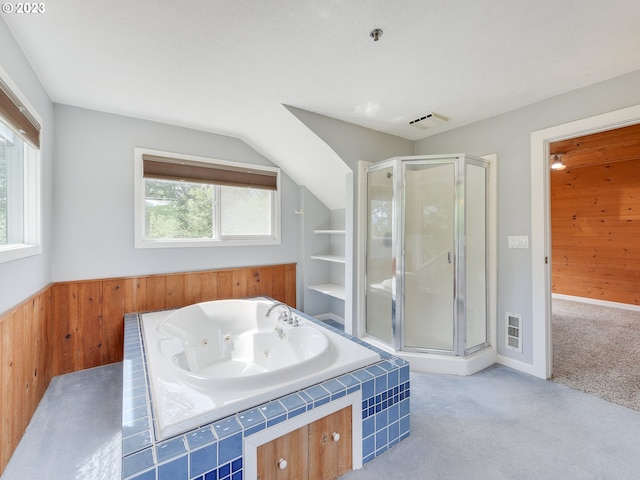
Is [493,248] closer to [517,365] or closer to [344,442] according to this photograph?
A: [517,365]

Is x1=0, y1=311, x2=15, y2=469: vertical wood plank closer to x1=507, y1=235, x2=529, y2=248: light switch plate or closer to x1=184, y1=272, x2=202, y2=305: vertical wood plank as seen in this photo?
x1=184, y1=272, x2=202, y2=305: vertical wood plank

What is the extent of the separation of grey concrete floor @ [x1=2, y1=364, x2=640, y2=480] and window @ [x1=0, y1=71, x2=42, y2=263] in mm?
1041

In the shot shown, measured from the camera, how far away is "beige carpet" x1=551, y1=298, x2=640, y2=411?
2.16 metres

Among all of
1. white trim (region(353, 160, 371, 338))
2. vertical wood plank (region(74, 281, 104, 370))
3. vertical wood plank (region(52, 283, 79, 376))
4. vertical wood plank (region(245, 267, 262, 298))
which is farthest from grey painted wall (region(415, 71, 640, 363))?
vertical wood plank (region(52, 283, 79, 376))

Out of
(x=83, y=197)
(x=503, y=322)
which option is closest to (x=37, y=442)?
(x=83, y=197)

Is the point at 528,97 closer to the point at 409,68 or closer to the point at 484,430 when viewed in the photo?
the point at 409,68

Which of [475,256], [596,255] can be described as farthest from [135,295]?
[596,255]

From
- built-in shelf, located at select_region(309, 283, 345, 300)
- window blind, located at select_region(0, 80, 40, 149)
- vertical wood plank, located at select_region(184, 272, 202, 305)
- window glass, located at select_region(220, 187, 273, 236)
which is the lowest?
built-in shelf, located at select_region(309, 283, 345, 300)

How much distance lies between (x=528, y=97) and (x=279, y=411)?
9.02ft

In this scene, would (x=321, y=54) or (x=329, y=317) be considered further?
(x=329, y=317)

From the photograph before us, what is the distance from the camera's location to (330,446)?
1382mm

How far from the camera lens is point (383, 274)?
2.77 metres

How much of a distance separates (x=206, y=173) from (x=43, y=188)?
1.24 m

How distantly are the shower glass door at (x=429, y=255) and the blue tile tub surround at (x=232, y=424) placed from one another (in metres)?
0.98
